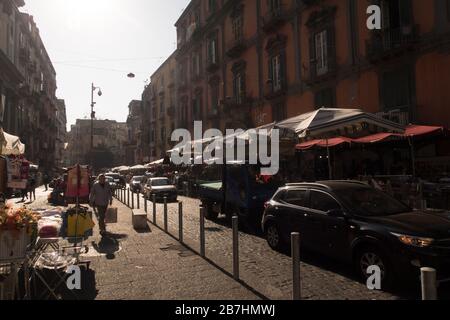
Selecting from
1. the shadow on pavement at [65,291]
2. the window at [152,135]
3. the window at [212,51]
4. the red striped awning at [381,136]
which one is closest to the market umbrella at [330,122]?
the red striped awning at [381,136]

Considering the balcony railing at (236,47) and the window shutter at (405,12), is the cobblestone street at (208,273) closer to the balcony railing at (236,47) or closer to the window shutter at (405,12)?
the window shutter at (405,12)

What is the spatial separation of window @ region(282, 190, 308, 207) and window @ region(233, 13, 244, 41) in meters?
23.5

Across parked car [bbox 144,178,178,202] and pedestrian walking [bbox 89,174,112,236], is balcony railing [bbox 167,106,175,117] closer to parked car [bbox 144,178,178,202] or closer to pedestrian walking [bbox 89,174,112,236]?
parked car [bbox 144,178,178,202]

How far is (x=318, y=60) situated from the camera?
2162cm

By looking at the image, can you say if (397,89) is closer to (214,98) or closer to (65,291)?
(65,291)

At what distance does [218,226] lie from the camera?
1248 cm

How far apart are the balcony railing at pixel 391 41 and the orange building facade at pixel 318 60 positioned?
0.14 feet

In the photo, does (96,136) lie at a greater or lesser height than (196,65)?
greater

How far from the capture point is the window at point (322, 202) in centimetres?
691

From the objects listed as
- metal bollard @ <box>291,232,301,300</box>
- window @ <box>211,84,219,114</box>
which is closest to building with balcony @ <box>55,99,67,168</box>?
window @ <box>211,84,219,114</box>

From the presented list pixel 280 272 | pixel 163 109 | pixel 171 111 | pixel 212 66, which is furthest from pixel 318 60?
pixel 163 109

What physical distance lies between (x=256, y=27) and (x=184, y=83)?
17.1 meters

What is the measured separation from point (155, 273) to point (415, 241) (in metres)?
4.25
